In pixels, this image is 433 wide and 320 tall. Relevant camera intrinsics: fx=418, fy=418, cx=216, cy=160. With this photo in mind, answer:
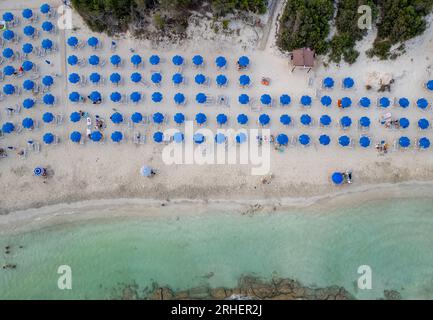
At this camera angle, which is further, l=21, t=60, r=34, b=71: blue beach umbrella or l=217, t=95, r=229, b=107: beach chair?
l=217, t=95, r=229, b=107: beach chair

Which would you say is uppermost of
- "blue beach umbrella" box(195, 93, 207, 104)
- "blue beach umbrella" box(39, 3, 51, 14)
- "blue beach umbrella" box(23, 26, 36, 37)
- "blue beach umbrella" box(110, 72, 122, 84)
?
"blue beach umbrella" box(39, 3, 51, 14)

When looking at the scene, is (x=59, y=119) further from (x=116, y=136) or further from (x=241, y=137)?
(x=241, y=137)

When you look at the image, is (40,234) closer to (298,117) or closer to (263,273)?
(263,273)

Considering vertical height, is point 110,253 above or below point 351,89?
below

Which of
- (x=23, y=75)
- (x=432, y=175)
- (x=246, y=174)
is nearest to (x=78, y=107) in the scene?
(x=23, y=75)

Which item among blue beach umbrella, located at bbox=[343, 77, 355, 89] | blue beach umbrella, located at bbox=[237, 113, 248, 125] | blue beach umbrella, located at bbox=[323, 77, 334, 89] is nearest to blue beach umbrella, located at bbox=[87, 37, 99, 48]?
blue beach umbrella, located at bbox=[237, 113, 248, 125]

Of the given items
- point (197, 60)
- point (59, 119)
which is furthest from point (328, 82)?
point (59, 119)

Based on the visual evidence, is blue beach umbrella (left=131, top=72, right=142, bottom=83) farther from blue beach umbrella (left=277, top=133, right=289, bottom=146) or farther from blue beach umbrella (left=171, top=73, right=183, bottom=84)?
blue beach umbrella (left=277, top=133, right=289, bottom=146)
